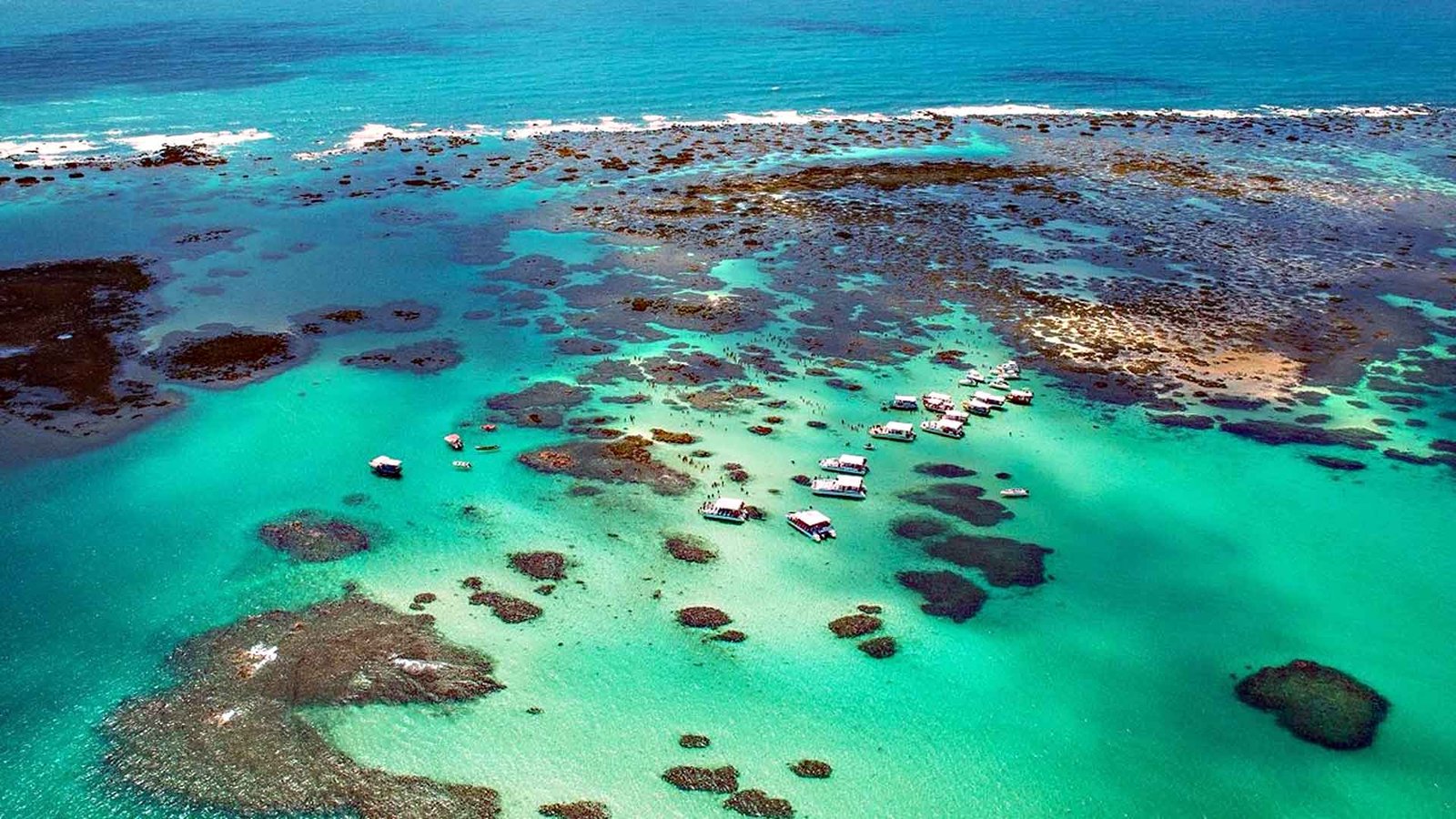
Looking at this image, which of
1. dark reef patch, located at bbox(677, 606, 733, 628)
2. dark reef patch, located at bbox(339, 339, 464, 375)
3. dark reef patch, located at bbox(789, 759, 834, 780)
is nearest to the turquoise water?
dark reef patch, located at bbox(789, 759, 834, 780)

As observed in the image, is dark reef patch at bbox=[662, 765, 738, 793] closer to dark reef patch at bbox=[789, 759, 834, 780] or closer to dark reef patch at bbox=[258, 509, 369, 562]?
dark reef patch at bbox=[789, 759, 834, 780]

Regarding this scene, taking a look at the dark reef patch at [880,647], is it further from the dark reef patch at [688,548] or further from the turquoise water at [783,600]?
the dark reef patch at [688,548]

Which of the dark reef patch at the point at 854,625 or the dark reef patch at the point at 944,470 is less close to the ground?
the dark reef patch at the point at 944,470

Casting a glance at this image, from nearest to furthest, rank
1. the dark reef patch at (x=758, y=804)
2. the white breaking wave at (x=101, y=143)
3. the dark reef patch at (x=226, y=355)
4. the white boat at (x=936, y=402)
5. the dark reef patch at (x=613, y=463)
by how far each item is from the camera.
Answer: the dark reef patch at (x=758, y=804) → the dark reef patch at (x=613, y=463) → the white boat at (x=936, y=402) → the dark reef patch at (x=226, y=355) → the white breaking wave at (x=101, y=143)

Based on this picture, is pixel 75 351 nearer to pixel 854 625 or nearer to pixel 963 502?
pixel 854 625

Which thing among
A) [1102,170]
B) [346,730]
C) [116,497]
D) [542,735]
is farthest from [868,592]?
[1102,170]

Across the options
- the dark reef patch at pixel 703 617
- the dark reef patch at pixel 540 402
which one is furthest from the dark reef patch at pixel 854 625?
the dark reef patch at pixel 540 402

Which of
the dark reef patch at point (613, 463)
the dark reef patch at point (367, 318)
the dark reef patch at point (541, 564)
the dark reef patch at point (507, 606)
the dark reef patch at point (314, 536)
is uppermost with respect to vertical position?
the dark reef patch at point (367, 318)
